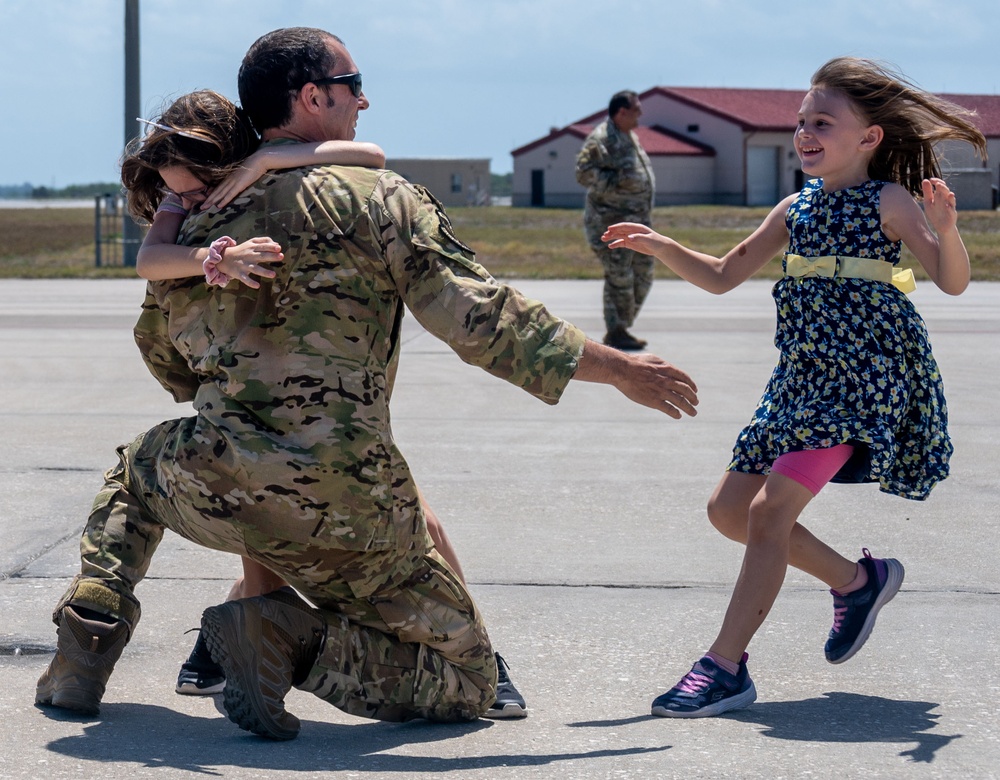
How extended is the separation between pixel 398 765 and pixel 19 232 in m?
48.5

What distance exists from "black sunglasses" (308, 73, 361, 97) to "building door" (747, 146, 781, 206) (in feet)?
208

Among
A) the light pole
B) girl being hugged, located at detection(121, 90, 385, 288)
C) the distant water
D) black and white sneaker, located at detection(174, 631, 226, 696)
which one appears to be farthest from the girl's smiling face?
the distant water

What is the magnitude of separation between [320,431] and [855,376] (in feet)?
4.49

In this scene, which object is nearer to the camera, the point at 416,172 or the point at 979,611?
the point at 979,611

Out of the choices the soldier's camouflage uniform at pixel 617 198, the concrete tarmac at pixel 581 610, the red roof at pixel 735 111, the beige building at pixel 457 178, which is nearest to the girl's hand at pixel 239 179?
the concrete tarmac at pixel 581 610

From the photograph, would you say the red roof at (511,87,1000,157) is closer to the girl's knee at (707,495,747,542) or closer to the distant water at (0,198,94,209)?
the distant water at (0,198,94,209)

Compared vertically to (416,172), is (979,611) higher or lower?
higher

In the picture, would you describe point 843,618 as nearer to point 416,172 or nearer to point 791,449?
point 791,449

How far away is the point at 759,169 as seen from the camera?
6594 cm

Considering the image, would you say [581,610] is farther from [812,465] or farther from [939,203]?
[939,203]

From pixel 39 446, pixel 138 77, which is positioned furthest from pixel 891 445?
pixel 138 77

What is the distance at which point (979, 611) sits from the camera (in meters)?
4.47

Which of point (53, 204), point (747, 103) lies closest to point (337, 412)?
point (747, 103)

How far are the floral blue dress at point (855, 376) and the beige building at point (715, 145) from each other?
6043cm
